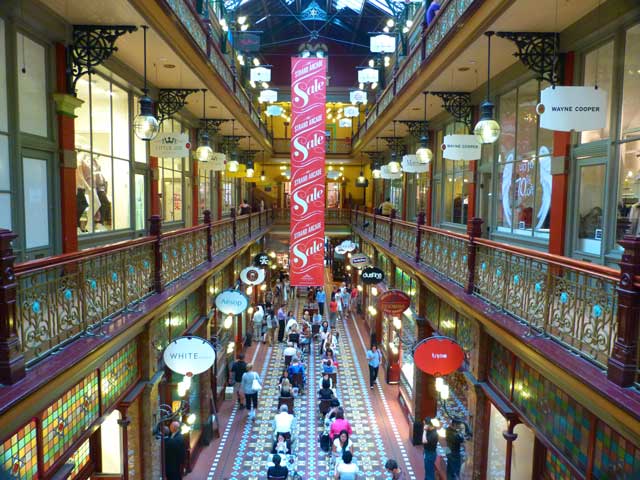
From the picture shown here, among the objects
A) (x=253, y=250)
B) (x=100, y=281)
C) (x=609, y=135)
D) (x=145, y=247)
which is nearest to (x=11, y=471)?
(x=100, y=281)

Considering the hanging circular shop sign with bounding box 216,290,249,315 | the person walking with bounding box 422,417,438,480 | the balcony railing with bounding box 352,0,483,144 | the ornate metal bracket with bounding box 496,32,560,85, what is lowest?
the person walking with bounding box 422,417,438,480

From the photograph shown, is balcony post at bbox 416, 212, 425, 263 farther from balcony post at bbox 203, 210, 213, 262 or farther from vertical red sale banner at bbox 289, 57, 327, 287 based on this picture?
balcony post at bbox 203, 210, 213, 262

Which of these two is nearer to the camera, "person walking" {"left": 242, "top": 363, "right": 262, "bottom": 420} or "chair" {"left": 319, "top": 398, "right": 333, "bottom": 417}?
"chair" {"left": 319, "top": 398, "right": 333, "bottom": 417}

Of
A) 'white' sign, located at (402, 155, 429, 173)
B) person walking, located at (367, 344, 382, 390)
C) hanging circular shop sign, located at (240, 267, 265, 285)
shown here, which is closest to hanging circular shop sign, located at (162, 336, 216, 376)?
'white' sign, located at (402, 155, 429, 173)

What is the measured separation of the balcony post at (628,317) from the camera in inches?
142

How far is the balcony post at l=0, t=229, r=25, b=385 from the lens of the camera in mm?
3695

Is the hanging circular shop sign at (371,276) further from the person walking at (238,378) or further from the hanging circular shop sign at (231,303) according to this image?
the person walking at (238,378)

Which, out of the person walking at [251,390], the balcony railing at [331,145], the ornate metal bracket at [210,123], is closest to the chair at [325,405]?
the person walking at [251,390]

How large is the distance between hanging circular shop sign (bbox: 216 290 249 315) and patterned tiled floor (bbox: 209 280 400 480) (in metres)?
3.45

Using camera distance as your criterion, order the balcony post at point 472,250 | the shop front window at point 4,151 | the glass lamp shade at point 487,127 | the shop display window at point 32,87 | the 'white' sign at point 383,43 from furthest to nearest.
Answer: the 'white' sign at point 383,43 → the balcony post at point 472,250 → the glass lamp shade at point 487,127 → the shop display window at point 32,87 → the shop front window at point 4,151

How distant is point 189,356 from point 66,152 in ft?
12.3

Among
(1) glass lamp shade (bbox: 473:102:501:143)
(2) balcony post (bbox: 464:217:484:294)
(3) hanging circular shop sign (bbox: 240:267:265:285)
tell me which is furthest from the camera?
(3) hanging circular shop sign (bbox: 240:267:265:285)

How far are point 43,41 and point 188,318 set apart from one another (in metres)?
6.51

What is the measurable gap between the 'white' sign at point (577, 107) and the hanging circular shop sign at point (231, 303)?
9.46 m
